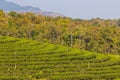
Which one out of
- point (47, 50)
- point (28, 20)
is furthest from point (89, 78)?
point (28, 20)

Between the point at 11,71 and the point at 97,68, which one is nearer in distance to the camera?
the point at 11,71

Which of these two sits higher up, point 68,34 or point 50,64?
point 68,34

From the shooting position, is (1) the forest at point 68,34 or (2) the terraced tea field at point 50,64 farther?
(1) the forest at point 68,34

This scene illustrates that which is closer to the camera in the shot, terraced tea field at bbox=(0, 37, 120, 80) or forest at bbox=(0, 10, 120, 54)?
terraced tea field at bbox=(0, 37, 120, 80)

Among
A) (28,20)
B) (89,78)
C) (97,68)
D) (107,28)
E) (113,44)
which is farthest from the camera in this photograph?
(28,20)

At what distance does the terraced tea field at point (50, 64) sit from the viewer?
44.2m

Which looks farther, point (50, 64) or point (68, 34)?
point (68, 34)

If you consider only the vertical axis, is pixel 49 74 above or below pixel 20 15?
below

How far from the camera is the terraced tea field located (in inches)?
1742

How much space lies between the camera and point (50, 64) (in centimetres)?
4912

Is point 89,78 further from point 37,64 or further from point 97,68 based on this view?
point 37,64

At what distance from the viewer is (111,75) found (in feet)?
151

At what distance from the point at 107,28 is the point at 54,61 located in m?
56.1

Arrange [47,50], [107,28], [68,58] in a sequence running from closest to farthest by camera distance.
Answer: [68,58] < [47,50] < [107,28]
